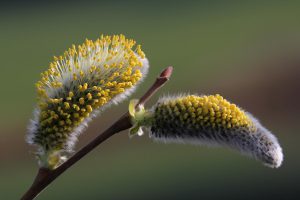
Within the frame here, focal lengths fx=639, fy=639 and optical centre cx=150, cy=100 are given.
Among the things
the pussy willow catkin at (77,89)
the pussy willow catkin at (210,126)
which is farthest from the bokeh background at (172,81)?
the pussy willow catkin at (210,126)

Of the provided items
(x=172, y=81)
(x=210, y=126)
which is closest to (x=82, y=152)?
(x=210, y=126)

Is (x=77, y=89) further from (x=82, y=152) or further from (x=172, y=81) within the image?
(x=172, y=81)

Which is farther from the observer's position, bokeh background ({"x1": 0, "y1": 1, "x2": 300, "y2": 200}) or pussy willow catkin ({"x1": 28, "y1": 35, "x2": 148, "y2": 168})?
bokeh background ({"x1": 0, "y1": 1, "x2": 300, "y2": 200})

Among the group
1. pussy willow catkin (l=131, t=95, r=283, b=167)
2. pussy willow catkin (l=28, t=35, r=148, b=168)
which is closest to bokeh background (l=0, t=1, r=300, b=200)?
pussy willow catkin (l=28, t=35, r=148, b=168)

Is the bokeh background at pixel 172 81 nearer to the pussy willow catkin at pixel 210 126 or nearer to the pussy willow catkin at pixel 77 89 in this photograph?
the pussy willow catkin at pixel 77 89

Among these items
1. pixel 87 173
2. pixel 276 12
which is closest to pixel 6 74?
pixel 87 173

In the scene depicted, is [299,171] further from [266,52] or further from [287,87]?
[266,52]

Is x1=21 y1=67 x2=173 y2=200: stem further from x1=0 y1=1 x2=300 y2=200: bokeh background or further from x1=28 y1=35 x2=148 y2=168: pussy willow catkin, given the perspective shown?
x1=0 y1=1 x2=300 y2=200: bokeh background
